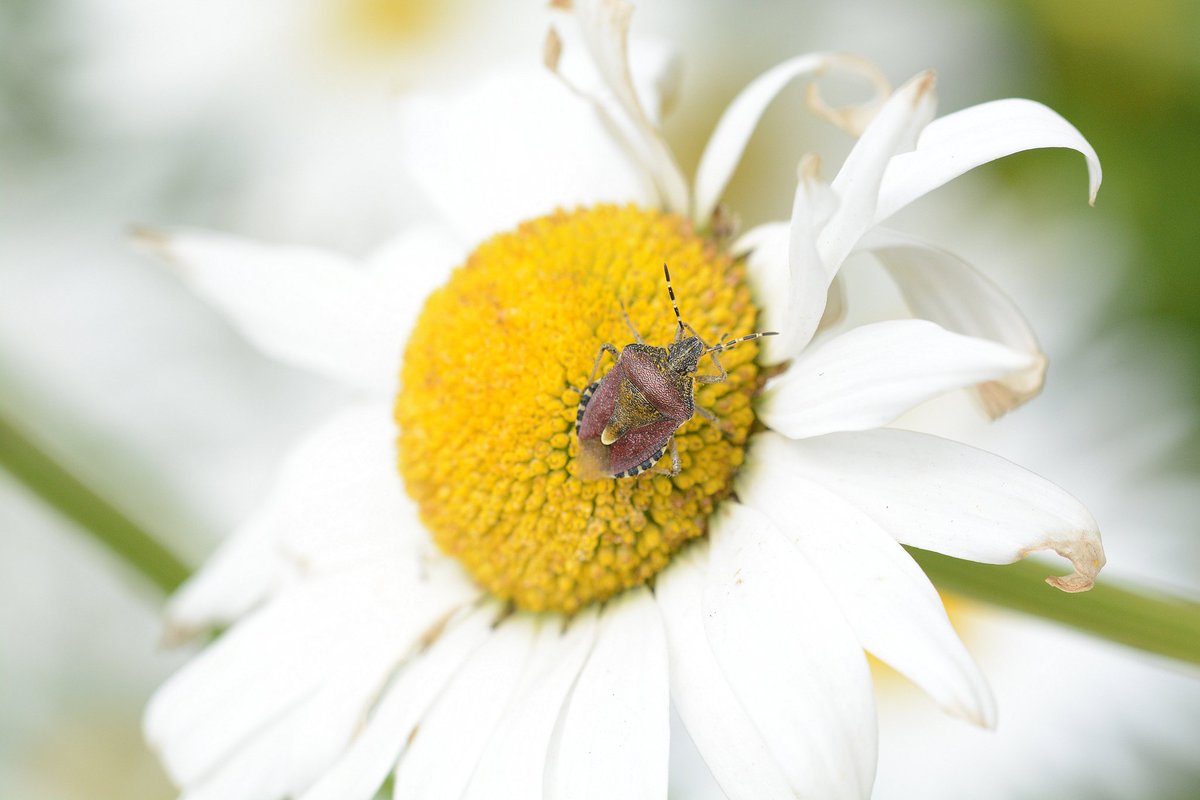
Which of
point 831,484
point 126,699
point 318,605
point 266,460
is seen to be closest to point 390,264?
point 318,605

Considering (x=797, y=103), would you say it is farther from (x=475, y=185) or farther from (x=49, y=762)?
(x=49, y=762)

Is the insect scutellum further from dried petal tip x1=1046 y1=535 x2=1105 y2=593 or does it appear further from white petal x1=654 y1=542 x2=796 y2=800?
dried petal tip x1=1046 y1=535 x2=1105 y2=593

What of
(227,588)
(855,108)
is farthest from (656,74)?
(227,588)

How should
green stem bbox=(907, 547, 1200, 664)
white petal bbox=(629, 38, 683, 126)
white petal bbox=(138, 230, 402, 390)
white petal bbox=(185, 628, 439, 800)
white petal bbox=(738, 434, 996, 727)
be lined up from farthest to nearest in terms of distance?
white petal bbox=(138, 230, 402, 390), white petal bbox=(629, 38, 683, 126), white petal bbox=(185, 628, 439, 800), green stem bbox=(907, 547, 1200, 664), white petal bbox=(738, 434, 996, 727)

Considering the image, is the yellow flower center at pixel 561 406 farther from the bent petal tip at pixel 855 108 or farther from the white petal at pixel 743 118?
the bent petal tip at pixel 855 108

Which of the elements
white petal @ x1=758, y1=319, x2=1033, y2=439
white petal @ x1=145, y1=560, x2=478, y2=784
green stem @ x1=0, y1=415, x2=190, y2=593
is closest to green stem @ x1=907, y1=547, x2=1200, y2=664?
white petal @ x1=758, y1=319, x2=1033, y2=439

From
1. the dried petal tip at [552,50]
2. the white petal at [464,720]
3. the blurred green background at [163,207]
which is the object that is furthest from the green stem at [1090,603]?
the blurred green background at [163,207]

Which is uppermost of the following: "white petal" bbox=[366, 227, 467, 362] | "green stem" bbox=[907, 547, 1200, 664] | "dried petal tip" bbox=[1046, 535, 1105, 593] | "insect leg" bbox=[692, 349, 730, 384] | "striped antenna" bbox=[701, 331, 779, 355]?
"white petal" bbox=[366, 227, 467, 362]
